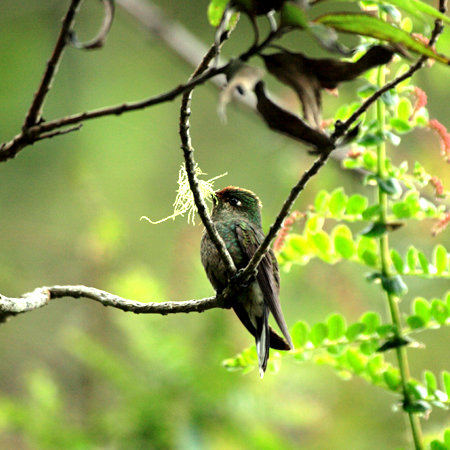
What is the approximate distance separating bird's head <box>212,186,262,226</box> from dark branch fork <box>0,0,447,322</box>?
4.60 feet

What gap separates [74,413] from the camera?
5.66 metres

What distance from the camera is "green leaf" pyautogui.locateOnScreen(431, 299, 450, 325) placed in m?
1.99

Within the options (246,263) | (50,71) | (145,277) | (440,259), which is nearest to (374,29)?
(50,71)

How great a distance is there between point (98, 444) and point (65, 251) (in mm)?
3260

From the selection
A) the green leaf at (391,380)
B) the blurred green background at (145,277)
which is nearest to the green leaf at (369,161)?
the green leaf at (391,380)

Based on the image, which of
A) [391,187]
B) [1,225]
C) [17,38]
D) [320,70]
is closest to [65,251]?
[1,225]

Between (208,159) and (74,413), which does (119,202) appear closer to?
(208,159)

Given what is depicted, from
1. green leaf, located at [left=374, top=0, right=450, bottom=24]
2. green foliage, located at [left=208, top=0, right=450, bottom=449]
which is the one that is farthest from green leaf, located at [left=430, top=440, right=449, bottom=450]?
green leaf, located at [left=374, top=0, right=450, bottom=24]

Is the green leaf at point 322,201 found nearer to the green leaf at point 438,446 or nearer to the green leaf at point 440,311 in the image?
the green leaf at point 440,311

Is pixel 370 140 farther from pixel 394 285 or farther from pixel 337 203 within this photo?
pixel 394 285

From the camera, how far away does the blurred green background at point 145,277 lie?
3.45m

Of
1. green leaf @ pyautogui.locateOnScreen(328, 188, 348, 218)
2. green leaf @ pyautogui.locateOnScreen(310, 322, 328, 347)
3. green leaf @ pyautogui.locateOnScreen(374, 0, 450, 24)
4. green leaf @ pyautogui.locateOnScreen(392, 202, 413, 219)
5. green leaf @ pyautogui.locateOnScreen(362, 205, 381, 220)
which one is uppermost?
green leaf @ pyautogui.locateOnScreen(374, 0, 450, 24)

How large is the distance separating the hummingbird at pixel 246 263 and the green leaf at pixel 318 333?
127 millimetres

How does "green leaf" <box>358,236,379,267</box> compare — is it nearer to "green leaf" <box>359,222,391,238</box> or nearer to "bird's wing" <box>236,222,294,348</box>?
"green leaf" <box>359,222,391,238</box>
